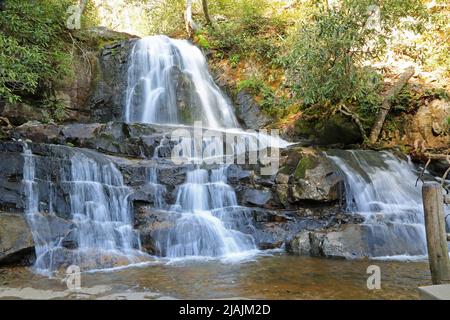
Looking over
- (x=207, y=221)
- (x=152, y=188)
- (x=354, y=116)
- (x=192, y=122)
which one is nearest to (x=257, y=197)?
(x=207, y=221)

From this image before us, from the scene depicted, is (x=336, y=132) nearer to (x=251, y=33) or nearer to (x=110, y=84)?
(x=251, y=33)

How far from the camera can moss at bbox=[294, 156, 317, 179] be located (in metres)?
9.64

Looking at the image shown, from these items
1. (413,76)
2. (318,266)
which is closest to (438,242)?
(318,266)

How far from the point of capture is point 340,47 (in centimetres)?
1020

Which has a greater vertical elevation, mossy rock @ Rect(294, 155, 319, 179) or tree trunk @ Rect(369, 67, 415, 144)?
tree trunk @ Rect(369, 67, 415, 144)

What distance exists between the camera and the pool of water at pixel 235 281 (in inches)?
213

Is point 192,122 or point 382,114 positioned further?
point 192,122

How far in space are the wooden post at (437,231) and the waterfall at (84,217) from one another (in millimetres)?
4877

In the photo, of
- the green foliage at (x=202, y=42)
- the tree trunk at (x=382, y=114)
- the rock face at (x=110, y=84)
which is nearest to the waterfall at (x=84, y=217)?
the rock face at (x=110, y=84)

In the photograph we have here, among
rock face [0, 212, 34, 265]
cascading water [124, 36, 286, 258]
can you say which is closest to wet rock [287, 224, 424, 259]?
cascading water [124, 36, 286, 258]

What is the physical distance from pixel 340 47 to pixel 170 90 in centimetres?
723

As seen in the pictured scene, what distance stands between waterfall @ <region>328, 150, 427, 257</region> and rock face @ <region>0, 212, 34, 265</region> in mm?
6122

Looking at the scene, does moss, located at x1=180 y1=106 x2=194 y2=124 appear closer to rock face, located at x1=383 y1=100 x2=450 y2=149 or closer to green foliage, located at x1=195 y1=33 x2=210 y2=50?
green foliage, located at x1=195 y1=33 x2=210 y2=50
